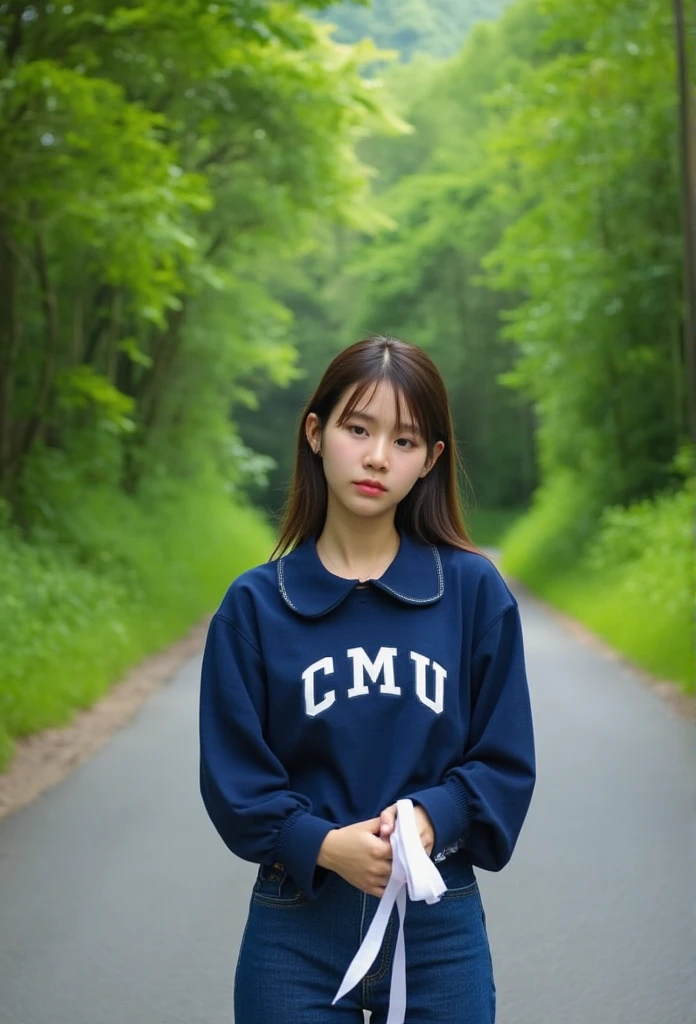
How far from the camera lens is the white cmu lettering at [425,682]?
2.39 m

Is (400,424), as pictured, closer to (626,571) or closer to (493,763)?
(493,763)

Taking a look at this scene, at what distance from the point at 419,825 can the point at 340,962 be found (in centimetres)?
29

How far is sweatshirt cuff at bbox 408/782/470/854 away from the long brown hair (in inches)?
19.5

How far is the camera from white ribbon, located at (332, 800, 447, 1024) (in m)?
2.21

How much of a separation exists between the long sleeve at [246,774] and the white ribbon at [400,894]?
0.42 ft

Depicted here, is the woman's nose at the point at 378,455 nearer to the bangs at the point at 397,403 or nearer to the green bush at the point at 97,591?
the bangs at the point at 397,403

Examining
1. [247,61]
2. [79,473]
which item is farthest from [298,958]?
[79,473]

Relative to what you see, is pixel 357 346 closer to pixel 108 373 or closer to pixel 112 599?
pixel 112 599

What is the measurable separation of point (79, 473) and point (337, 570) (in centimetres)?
1688

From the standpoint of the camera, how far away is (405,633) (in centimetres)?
244

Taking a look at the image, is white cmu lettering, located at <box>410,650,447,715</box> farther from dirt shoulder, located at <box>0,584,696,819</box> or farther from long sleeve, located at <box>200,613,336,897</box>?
dirt shoulder, located at <box>0,584,696,819</box>

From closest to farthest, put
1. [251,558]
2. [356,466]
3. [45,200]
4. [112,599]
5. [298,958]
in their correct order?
[298,958], [356,466], [45,200], [112,599], [251,558]

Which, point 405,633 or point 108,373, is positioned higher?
point 108,373

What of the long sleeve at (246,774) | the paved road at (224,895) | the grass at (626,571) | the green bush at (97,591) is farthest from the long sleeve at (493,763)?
the grass at (626,571)
